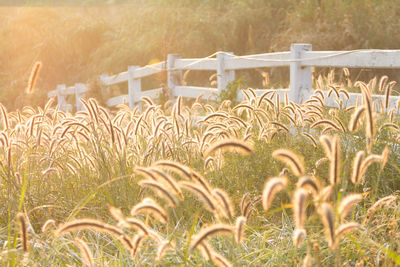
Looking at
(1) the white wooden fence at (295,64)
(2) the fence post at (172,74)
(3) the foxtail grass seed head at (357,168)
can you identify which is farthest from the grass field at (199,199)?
(2) the fence post at (172,74)

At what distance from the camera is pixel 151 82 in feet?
53.1

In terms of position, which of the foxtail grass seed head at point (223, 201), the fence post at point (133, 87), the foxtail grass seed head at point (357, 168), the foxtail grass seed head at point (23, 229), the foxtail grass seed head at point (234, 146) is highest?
the foxtail grass seed head at point (234, 146)

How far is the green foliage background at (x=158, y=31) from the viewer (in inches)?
420

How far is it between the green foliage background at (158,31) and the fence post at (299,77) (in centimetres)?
328

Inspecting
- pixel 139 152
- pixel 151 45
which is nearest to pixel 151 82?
pixel 151 45

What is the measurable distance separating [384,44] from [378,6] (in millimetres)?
974

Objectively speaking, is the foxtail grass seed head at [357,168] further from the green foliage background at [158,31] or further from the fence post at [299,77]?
the green foliage background at [158,31]

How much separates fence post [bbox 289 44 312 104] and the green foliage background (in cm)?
328

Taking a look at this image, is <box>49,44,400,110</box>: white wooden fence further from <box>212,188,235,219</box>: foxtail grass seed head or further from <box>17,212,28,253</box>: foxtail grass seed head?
<box>17,212,28,253</box>: foxtail grass seed head

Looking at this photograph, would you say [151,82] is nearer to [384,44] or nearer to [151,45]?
[151,45]

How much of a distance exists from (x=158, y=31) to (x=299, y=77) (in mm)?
9169

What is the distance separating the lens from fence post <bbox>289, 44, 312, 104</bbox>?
6660 mm

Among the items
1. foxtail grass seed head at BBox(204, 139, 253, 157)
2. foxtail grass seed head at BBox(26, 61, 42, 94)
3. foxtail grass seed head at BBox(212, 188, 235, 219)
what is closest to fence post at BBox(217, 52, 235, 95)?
foxtail grass seed head at BBox(26, 61, 42, 94)

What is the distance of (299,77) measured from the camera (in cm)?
674
